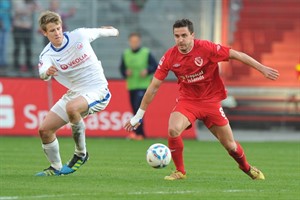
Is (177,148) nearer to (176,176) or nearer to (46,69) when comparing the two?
(176,176)

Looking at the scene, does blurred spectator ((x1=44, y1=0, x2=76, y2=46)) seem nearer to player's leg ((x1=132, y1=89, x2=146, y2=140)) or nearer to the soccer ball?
player's leg ((x1=132, y1=89, x2=146, y2=140))

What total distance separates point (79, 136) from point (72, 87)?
72cm

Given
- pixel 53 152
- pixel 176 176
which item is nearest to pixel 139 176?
pixel 176 176

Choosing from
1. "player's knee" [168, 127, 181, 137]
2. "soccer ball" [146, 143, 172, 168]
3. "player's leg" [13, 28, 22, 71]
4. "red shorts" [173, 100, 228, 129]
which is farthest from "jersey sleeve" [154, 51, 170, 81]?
"player's leg" [13, 28, 22, 71]

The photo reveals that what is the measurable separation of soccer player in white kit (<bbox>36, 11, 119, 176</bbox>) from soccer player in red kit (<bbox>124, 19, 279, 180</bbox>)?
32.8 inches

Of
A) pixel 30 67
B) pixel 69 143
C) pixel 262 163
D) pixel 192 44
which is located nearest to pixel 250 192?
pixel 192 44

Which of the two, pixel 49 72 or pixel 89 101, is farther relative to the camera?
pixel 89 101

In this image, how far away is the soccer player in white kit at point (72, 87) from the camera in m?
11.8

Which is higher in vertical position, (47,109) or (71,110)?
(71,110)

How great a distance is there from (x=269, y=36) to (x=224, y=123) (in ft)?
47.9

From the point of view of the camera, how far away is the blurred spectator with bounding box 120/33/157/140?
21172mm

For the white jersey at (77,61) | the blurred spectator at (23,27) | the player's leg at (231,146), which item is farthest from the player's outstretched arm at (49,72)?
the blurred spectator at (23,27)

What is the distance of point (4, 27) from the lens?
25.7 metres

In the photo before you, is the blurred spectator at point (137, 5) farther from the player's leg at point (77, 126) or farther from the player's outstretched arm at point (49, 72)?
the player's outstretched arm at point (49, 72)
